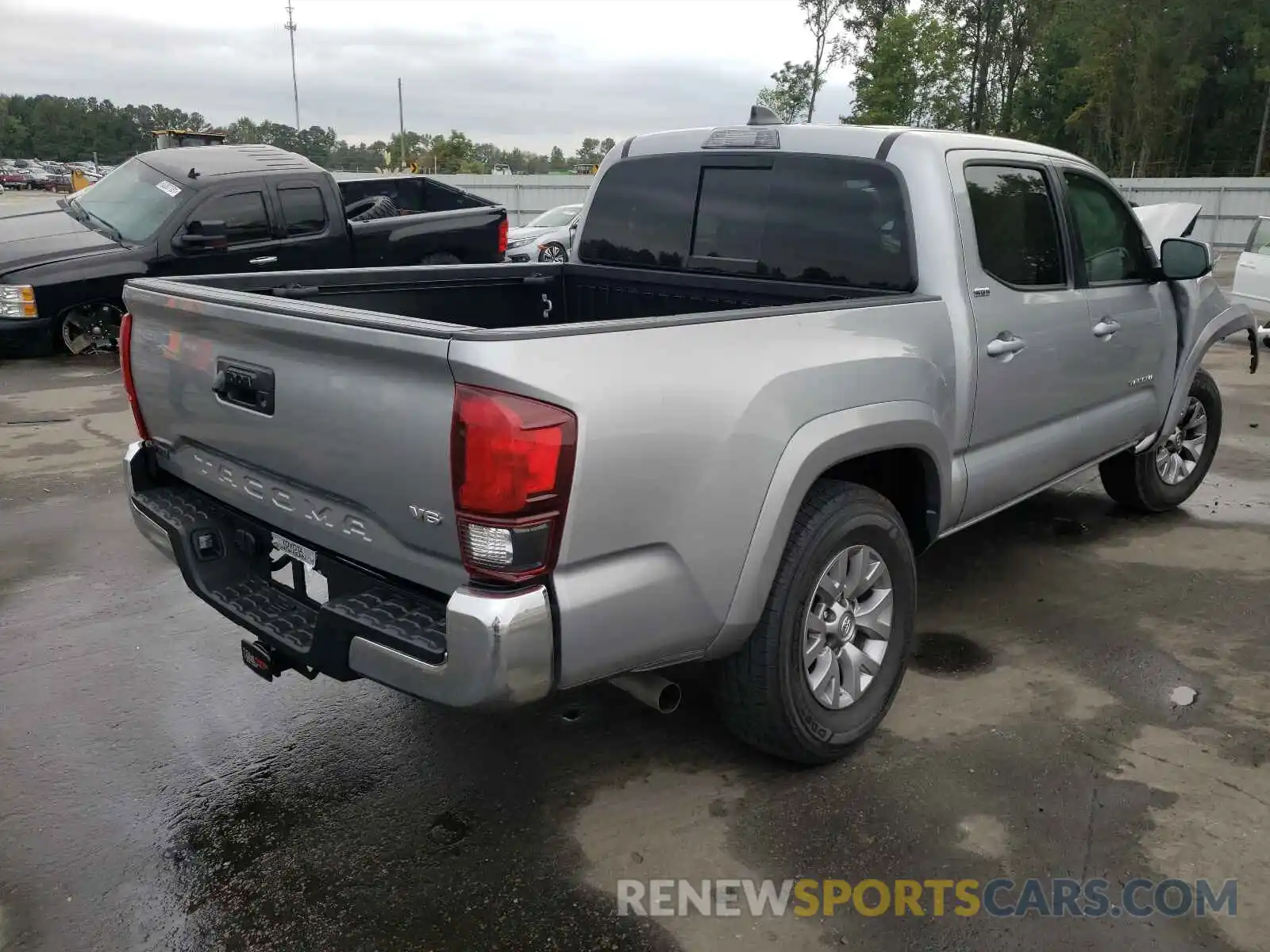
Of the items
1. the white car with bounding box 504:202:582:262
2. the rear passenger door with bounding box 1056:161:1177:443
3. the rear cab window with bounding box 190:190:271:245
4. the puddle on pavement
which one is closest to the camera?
the puddle on pavement

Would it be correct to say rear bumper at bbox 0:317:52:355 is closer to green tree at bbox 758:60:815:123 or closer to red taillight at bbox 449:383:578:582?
red taillight at bbox 449:383:578:582

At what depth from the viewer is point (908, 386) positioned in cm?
328

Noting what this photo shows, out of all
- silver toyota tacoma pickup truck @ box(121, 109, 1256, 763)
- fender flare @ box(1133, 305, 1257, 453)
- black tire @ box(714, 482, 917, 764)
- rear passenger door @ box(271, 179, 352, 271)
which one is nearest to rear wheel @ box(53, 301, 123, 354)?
rear passenger door @ box(271, 179, 352, 271)

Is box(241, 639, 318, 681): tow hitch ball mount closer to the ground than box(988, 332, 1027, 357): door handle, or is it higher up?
closer to the ground

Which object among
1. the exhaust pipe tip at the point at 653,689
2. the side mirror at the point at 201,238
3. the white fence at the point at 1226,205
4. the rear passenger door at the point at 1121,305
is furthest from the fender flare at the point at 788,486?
the white fence at the point at 1226,205

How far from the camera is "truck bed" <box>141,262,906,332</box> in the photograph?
371 cm

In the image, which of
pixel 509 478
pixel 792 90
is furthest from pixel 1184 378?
pixel 792 90

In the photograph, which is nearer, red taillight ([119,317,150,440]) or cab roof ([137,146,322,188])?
red taillight ([119,317,150,440])

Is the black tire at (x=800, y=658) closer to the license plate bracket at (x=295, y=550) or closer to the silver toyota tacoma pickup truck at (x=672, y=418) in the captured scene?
the silver toyota tacoma pickup truck at (x=672, y=418)

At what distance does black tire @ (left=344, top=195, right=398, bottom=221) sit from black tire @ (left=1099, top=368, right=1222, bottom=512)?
28.2ft

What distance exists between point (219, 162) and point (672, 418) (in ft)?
31.0

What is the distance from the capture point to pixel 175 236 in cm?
957

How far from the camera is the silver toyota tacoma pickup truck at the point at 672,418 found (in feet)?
7.54

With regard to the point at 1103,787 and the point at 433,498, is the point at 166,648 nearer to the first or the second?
the point at 433,498
